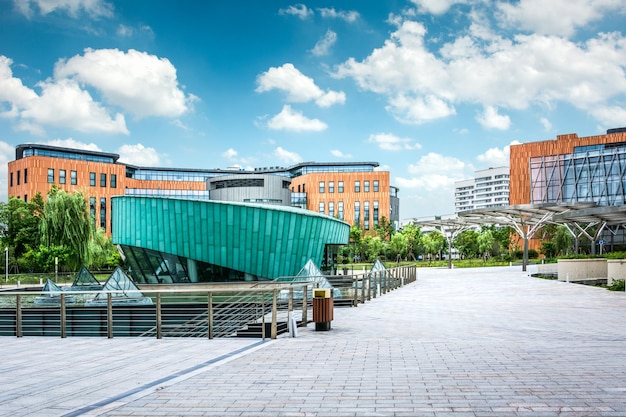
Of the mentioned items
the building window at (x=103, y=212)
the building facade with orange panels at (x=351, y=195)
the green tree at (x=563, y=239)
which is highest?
the building facade with orange panels at (x=351, y=195)

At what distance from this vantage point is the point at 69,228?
52.2m

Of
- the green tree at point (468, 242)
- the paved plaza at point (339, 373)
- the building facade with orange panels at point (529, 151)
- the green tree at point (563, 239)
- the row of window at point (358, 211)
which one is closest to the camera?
the paved plaza at point (339, 373)

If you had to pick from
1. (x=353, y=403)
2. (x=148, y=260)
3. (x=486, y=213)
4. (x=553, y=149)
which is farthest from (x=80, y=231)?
(x=553, y=149)

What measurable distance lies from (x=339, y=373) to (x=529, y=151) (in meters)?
94.3

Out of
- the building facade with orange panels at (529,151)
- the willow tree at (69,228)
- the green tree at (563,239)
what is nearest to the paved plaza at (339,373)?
the willow tree at (69,228)

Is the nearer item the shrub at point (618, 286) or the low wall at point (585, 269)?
the shrub at point (618, 286)

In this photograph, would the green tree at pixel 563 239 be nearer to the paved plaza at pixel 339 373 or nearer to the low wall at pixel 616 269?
the low wall at pixel 616 269

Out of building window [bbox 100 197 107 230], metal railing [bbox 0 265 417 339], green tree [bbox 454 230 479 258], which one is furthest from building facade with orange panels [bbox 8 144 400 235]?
metal railing [bbox 0 265 417 339]

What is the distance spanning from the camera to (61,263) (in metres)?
52.0

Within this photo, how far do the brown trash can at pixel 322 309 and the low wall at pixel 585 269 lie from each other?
24747 mm

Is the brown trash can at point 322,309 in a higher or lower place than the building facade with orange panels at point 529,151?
lower

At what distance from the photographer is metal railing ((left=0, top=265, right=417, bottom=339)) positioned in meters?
12.7

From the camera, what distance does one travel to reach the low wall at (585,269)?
112 feet

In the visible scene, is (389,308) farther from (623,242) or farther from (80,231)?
(623,242)
